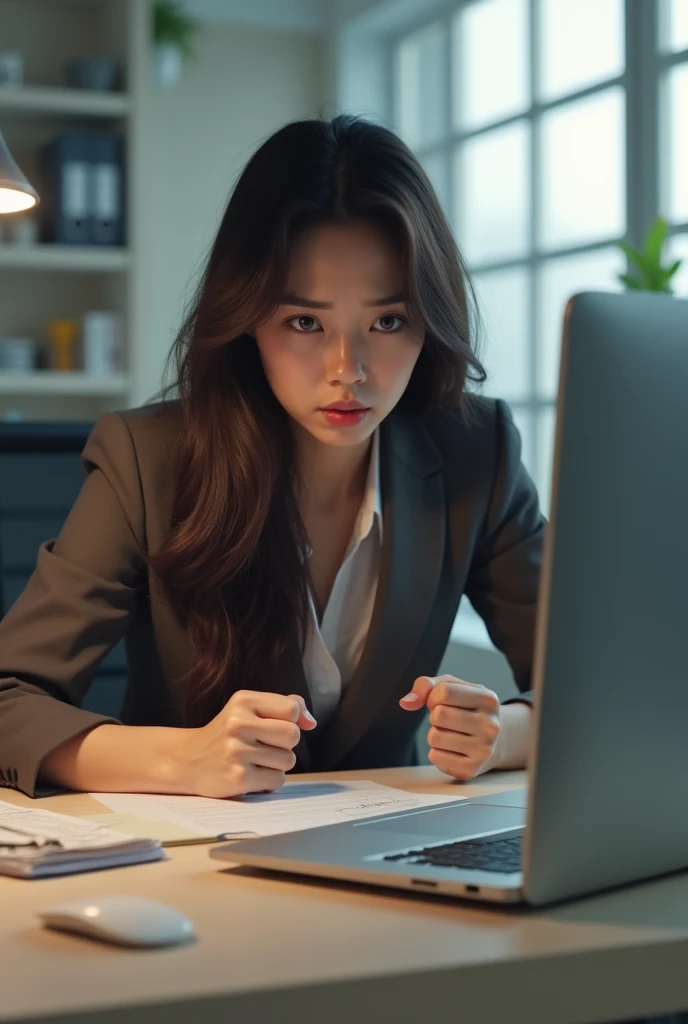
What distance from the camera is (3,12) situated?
4352 mm

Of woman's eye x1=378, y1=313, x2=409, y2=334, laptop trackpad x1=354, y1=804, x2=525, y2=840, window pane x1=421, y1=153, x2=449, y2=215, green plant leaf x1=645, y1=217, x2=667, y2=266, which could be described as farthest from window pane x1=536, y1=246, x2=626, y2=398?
laptop trackpad x1=354, y1=804, x2=525, y2=840

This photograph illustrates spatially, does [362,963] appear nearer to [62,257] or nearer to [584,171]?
[584,171]

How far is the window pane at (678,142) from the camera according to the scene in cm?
334

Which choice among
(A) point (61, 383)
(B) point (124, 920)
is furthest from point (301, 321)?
(A) point (61, 383)

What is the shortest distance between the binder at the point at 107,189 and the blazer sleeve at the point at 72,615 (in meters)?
2.94

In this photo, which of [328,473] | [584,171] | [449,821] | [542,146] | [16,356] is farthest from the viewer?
[16,356]

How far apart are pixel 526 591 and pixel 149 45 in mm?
3332

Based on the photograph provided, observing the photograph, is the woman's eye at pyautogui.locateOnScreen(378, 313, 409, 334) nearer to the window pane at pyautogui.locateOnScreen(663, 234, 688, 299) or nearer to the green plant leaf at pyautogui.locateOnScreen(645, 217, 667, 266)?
the green plant leaf at pyautogui.locateOnScreen(645, 217, 667, 266)

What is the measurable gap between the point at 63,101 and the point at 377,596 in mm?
3167

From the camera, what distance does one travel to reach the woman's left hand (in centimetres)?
130

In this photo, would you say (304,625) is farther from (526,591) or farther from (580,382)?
(580,382)

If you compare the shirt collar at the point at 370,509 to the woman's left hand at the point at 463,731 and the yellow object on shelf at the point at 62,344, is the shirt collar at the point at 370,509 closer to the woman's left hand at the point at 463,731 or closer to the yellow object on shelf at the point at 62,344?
the woman's left hand at the point at 463,731

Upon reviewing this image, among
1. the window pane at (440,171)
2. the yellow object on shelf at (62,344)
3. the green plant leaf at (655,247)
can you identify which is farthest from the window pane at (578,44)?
the yellow object on shelf at (62,344)

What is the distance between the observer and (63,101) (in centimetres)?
421
